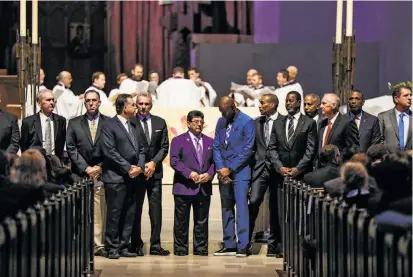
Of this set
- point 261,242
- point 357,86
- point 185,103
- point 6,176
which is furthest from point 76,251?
point 357,86

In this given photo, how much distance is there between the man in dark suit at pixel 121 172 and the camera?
11258mm

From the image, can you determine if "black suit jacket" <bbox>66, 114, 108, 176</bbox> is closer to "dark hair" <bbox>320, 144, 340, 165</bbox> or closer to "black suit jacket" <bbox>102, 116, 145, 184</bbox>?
"black suit jacket" <bbox>102, 116, 145, 184</bbox>

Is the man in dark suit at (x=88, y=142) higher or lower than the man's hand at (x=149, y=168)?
higher

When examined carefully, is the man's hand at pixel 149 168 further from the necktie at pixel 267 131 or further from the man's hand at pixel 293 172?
the man's hand at pixel 293 172

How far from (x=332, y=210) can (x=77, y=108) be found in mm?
9642

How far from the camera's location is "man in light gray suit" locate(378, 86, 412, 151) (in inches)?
441

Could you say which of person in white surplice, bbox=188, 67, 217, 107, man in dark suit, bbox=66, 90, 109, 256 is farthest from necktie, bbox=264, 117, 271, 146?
person in white surplice, bbox=188, 67, 217, 107

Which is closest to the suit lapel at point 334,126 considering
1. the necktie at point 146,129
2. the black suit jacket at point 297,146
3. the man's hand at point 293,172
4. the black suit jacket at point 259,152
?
the black suit jacket at point 297,146

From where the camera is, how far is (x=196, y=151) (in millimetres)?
11516

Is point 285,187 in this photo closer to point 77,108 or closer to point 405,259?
point 405,259

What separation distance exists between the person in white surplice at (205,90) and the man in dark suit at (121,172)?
24.7ft

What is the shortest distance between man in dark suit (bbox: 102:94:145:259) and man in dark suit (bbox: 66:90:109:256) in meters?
0.13

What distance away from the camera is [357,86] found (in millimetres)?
20656

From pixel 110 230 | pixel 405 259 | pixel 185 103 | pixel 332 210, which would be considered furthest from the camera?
pixel 185 103
